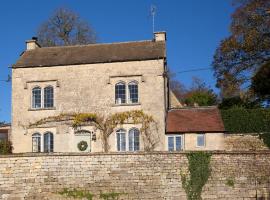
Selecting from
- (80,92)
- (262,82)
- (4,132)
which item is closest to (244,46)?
(262,82)

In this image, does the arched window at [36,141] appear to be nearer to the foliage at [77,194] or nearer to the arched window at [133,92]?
the arched window at [133,92]

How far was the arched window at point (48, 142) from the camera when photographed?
30.0 metres

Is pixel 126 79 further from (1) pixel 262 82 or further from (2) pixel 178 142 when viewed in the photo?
(1) pixel 262 82

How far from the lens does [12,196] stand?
20.9 m

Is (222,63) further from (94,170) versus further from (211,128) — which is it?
(94,170)

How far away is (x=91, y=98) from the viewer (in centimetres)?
3012

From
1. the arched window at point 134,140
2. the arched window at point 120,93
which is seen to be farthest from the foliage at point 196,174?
the arched window at point 120,93

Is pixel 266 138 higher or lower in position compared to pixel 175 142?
higher

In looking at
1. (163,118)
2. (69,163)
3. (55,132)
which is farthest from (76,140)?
(69,163)

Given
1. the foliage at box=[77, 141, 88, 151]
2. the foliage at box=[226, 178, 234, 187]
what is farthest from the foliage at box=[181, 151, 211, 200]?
the foliage at box=[77, 141, 88, 151]

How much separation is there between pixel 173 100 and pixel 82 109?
12.7 m

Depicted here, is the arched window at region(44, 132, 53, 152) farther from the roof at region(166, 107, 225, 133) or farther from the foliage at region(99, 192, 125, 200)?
the foliage at region(99, 192, 125, 200)

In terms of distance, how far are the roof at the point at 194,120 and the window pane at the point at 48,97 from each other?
8131 mm

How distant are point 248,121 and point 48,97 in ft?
45.1
